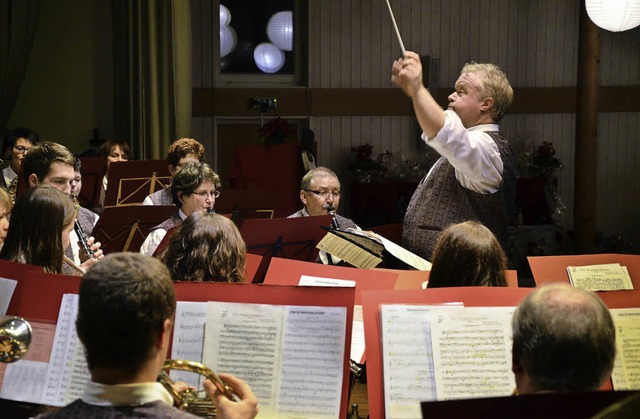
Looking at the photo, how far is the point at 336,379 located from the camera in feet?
7.74

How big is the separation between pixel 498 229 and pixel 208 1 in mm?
5147

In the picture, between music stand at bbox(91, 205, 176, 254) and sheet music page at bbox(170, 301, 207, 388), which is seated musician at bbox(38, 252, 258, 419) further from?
music stand at bbox(91, 205, 176, 254)

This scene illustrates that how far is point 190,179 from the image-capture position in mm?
4391

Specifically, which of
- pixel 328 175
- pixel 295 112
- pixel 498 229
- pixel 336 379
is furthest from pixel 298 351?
pixel 295 112

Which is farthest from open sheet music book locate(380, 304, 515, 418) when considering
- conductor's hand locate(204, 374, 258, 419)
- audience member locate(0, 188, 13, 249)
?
audience member locate(0, 188, 13, 249)

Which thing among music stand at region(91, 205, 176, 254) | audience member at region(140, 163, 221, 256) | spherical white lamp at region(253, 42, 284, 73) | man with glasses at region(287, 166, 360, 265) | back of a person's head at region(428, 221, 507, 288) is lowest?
back of a person's head at region(428, 221, 507, 288)

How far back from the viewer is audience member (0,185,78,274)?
2893 mm

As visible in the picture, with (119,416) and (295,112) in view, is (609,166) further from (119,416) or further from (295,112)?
(119,416)

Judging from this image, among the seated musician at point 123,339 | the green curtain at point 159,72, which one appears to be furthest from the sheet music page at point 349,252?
the green curtain at point 159,72

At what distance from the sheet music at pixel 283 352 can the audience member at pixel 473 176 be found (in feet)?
3.40

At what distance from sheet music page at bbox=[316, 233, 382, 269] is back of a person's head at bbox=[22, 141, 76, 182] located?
1.48m

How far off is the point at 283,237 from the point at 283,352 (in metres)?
1.41

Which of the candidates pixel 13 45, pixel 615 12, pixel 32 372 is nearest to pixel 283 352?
pixel 32 372

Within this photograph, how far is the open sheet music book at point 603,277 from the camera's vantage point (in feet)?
9.85
